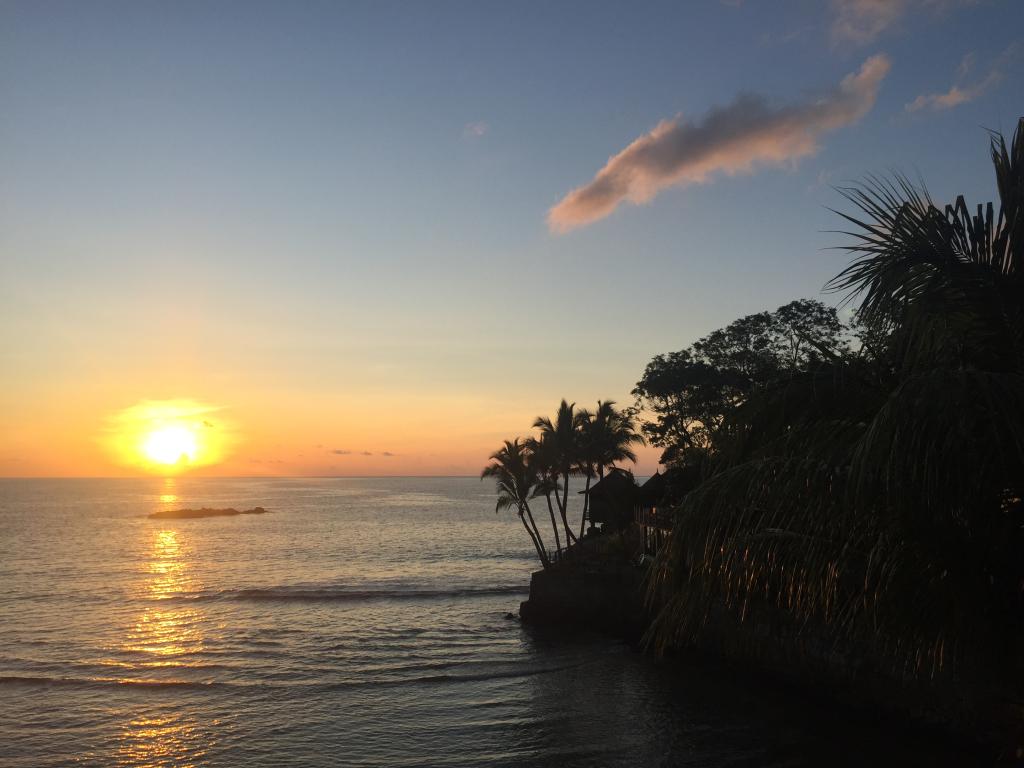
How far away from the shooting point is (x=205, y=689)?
20719mm

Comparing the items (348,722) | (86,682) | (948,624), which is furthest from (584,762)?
(86,682)

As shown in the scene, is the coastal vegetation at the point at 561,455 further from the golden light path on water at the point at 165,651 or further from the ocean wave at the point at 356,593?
the golden light path on water at the point at 165,651

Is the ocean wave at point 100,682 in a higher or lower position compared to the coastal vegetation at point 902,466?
lower

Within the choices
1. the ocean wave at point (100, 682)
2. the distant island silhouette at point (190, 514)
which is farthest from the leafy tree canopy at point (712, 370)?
the distant island silhouette at point (190, 514)

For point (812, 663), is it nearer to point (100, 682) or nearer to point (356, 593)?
point (100, 682)

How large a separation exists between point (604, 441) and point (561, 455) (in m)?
3.25

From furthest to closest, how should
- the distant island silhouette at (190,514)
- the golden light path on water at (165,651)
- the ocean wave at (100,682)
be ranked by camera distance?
the distant island silhouette at (190,514)
the ocean wave at (100,682)
the golden light path on water at (165,651)

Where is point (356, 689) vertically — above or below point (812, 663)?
below

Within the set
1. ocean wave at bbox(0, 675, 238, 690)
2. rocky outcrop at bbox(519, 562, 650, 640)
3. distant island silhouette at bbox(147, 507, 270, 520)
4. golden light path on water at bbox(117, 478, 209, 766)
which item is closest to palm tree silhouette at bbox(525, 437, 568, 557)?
rocky outcrop at bbox(519, 562, 650, 640)

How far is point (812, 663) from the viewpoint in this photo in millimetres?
16188

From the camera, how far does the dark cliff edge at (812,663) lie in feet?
39.1

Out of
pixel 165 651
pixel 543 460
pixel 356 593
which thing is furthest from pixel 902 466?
pixel 356 593

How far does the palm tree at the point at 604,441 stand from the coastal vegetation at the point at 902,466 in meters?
33.4

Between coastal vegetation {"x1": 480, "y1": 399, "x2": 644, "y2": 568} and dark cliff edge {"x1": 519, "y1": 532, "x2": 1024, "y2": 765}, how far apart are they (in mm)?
7228
